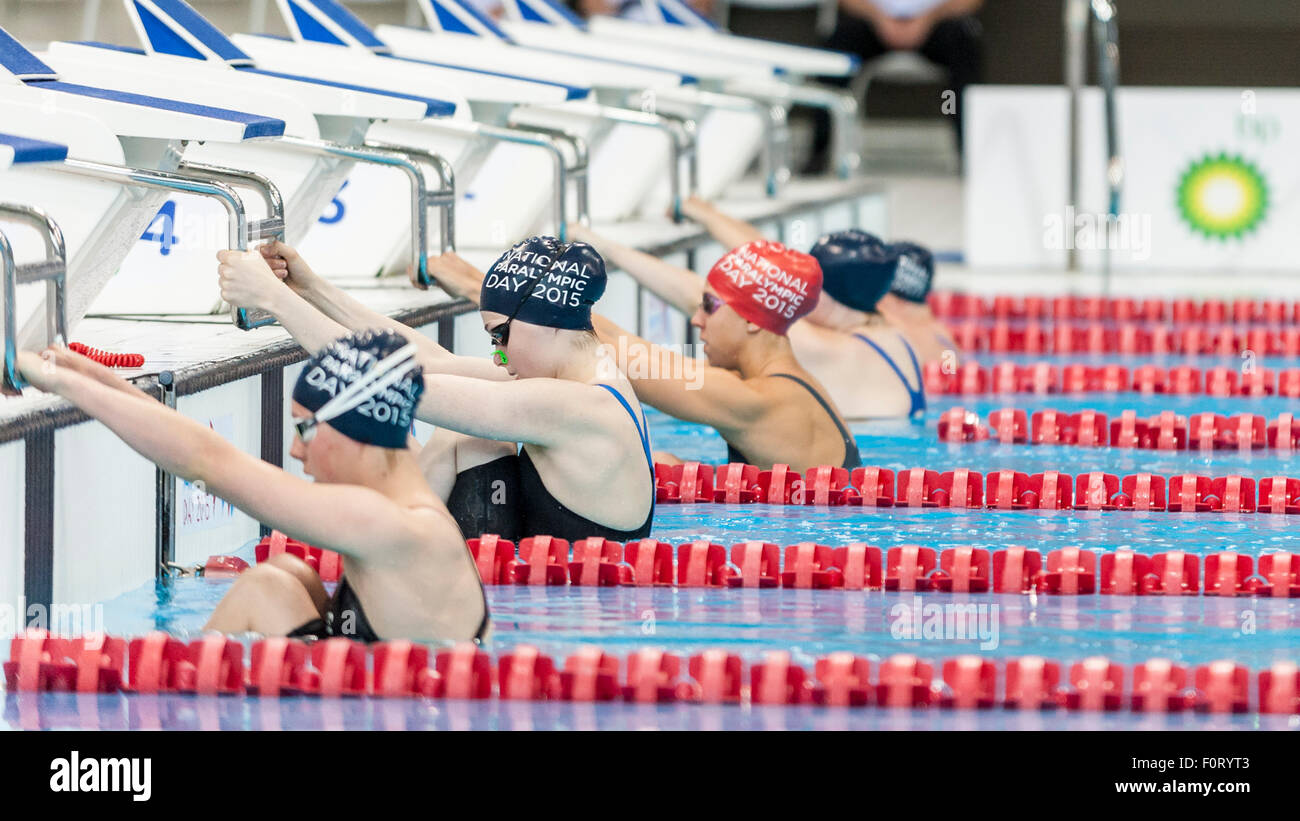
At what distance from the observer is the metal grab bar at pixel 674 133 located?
8.84m

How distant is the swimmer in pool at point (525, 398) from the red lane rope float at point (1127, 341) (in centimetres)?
493

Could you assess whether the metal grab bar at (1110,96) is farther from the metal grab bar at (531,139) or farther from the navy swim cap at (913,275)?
the metal grab bar at (531,139)

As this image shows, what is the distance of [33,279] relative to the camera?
422 cm

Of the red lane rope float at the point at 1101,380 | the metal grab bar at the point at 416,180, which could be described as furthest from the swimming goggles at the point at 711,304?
the red lane rope float at the point at 1101,380

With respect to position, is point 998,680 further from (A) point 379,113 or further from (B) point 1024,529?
(A) point 379,113

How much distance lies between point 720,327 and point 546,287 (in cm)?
121

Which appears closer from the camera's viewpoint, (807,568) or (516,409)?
(516,409)

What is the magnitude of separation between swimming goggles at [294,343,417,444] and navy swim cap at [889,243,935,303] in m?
4.87

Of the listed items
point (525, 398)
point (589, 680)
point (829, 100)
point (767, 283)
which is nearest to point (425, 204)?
point (767, 283)

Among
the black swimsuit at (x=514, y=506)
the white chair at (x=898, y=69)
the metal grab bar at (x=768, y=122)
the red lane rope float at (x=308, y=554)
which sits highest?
the white chair at (x=898, y=69)

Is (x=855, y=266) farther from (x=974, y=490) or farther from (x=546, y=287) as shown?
(x=546, y=287)

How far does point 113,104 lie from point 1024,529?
2565mm

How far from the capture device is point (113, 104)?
16.1 ft
